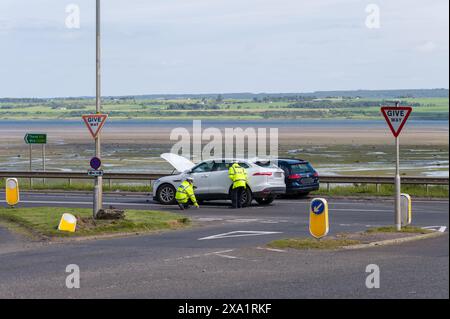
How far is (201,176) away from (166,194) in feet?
4.69

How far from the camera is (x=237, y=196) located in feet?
98.4

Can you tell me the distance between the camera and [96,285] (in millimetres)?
14461

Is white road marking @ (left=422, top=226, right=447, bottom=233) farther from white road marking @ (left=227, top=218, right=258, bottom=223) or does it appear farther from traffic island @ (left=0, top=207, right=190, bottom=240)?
traffic island @ (left=0, top=207, right=190, bottom=240)

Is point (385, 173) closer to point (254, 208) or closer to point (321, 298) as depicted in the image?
point (254, 208)

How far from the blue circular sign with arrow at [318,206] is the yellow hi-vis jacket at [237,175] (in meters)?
10.5

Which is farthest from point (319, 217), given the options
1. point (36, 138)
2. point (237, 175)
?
point (36, 138)

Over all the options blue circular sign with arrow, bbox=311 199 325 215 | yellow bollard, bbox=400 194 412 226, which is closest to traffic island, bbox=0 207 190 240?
blue circular sign with arrow, bbox=311 199 325 215

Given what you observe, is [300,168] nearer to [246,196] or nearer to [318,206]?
[246,196]

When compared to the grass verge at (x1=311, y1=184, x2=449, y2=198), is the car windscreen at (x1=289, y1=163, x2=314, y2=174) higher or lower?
higher

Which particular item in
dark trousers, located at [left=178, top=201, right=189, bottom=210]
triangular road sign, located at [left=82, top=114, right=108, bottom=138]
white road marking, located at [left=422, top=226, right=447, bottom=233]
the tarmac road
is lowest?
the tarmac road

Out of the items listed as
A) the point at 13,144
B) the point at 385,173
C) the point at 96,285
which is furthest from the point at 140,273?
the point at 13,144

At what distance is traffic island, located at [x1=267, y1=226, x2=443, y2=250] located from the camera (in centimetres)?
1881

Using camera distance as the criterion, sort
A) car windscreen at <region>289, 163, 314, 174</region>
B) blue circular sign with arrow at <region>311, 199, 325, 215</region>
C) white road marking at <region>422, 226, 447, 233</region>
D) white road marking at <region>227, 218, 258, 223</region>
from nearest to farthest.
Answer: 1. blue circular sign with arrow at <region>311, 199, 325, 215</region>
2. white road marking at <region>422, 226, 447, 233</region>
3. white road marking at <region>227, 218, 258, 223</region>
4. car windscreen at <region>289, 163, 314, 174</region>
